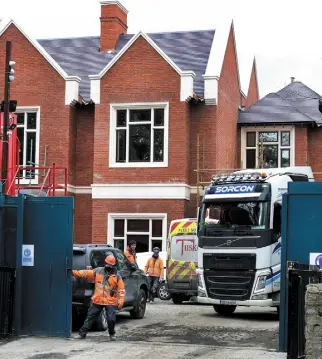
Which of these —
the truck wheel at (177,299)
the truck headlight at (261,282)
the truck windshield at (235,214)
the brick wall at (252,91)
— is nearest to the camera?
the truck headlight at (261,282)

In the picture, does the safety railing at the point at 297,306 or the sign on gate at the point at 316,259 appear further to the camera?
the sign on gate at the point at 316,259

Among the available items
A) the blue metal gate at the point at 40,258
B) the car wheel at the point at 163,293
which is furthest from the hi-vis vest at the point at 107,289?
the car wheel at the point at 163,293

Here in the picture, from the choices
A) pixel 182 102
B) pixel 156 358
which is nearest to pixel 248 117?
pixel 182 102

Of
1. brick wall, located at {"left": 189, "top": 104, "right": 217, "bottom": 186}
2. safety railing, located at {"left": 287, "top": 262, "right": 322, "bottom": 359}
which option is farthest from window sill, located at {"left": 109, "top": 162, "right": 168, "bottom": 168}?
safety railing, located at {"left": 287, "top": 262, "right": 322, "bottom": 359}

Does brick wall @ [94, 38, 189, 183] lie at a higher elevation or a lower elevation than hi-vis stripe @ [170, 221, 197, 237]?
higher

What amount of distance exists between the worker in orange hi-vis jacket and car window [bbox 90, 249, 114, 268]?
1531 mm

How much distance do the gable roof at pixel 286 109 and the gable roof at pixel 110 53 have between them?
3.48 m

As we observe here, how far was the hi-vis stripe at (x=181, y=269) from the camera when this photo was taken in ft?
71.9

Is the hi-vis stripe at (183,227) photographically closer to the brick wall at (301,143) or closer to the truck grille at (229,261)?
the truck grille at (229,261)

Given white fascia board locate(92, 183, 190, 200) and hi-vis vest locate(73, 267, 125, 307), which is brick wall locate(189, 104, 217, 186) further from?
hi-vis vest locate(73, 267, 125, 307)

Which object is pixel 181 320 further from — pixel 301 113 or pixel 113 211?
pixel 301 113

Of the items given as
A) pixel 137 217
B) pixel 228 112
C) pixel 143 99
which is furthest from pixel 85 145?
pixel 228 112

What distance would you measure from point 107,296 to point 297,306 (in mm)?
3867

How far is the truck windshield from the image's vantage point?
17.6 metres
